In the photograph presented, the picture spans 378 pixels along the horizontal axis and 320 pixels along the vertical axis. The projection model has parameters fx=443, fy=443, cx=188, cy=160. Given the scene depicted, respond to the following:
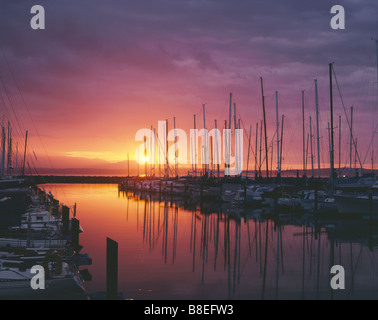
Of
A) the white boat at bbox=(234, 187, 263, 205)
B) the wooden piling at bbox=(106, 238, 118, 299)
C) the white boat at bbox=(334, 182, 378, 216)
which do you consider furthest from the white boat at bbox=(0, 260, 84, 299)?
the white boat at bbox=(234, 187, 263, 205)

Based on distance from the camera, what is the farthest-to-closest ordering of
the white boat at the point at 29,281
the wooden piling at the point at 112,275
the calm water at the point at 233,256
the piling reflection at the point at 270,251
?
1. the piling reflection at the point at 270,251
2. the calm water at the point at 233,256
3. the white boat at the point at 29,281
4. the wooden piling at the point at 112,275

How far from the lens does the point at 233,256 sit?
88.7 ft

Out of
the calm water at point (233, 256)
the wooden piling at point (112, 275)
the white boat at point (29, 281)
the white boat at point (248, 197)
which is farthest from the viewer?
the white boat at point (248, 197)

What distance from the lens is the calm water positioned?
19.2 m

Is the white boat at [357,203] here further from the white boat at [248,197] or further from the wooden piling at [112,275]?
the wooden piling at [112,275]

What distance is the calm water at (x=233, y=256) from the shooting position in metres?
19.2

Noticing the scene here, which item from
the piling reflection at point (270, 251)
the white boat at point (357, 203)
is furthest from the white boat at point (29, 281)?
the white boat at point (357, 203)

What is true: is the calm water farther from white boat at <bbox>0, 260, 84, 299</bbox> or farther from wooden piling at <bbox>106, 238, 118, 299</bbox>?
wooden piling at <bbox>106, 238, 118, 299</bbox>

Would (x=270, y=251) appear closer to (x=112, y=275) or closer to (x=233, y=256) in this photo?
(x=233, y=256)

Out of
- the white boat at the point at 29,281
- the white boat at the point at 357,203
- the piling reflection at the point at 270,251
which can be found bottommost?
the piling reflection at the point at 270,251

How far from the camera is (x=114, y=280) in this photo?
15.3 m

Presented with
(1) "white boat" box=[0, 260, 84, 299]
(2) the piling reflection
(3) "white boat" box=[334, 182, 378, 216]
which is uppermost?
(3) "white boat" box=[334, 182, 378, 216]
